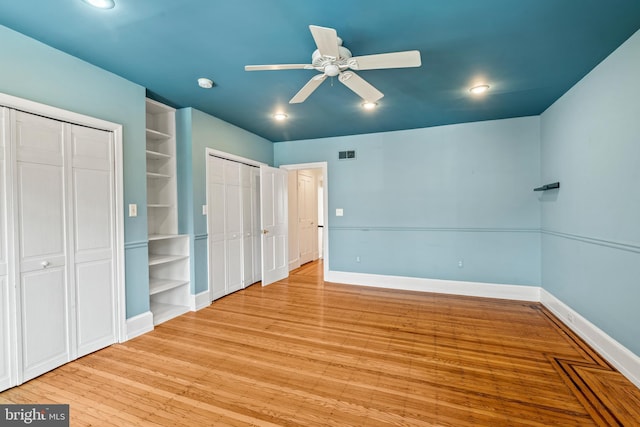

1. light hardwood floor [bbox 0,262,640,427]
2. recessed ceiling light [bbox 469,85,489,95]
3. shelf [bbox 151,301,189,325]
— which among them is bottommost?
light hardwood floor [bbox 0,262,640,427]

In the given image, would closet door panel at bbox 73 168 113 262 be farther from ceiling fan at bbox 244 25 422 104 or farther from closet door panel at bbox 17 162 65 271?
ceiling fan at bbox 244 25 422 104

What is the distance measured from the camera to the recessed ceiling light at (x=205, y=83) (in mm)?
2752

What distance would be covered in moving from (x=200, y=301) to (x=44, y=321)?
163cm

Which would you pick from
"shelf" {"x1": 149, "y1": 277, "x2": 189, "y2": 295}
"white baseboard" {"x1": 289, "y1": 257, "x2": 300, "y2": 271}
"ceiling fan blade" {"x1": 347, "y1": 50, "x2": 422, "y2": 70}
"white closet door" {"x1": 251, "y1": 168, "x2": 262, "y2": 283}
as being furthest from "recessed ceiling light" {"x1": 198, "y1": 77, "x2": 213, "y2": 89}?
"white baseboard" {"x1": 289, "y1": 257, "x2": 300, "y2": 271}

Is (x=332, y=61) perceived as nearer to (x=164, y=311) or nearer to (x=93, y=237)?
(x=93, y=237)

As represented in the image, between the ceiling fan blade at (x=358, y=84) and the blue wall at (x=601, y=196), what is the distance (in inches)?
77.5

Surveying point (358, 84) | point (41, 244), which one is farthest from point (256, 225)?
point (358, 84)

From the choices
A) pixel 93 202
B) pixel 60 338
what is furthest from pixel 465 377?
pixel 93 202

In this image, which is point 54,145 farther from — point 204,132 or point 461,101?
point 461,101

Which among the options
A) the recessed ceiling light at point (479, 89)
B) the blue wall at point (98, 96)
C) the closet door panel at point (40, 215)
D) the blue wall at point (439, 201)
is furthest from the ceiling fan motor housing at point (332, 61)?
the blue wall at point (439, 201)

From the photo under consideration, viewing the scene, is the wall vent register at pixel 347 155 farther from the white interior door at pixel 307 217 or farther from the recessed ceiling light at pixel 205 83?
the recessed ceiling light at pixel 205 83

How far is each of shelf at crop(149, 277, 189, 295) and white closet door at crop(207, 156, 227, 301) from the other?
Result: 1.33 feet

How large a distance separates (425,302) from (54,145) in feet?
14.6

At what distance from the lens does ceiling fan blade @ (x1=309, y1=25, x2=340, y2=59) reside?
5.13 feet
